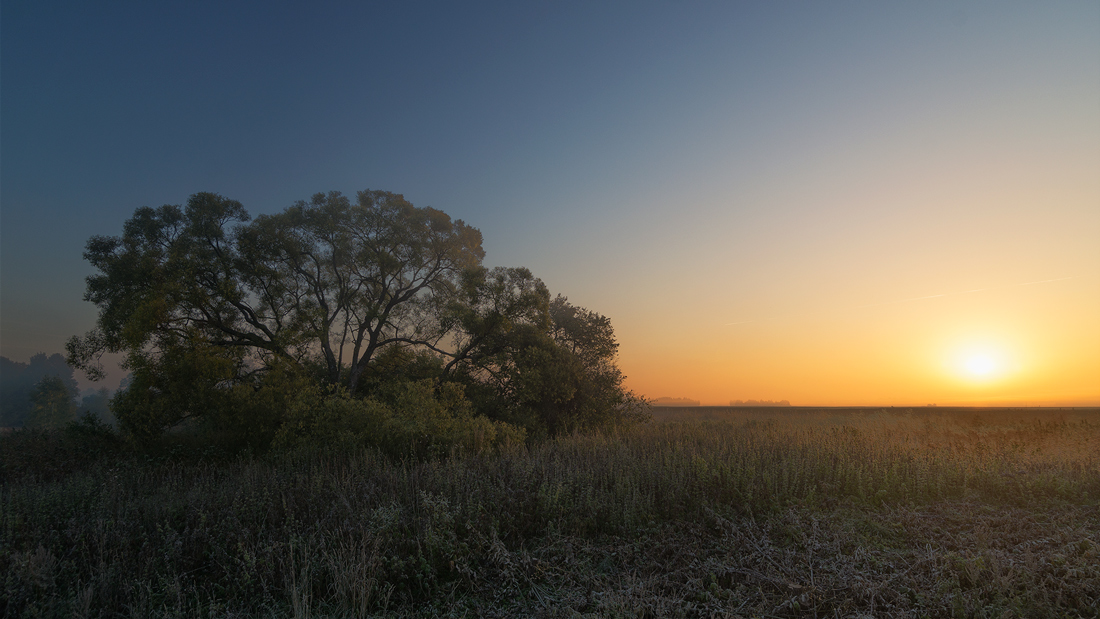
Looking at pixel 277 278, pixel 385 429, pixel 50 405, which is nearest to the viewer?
pixel 385 429

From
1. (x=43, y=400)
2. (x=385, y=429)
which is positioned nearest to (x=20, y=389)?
(x=43, y=400)

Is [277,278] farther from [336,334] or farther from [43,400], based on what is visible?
[43,400]

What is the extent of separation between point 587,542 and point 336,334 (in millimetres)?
19346

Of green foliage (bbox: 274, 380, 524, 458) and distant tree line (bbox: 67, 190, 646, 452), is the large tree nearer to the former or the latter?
distant tree line (bbox: 67, 190, 646, 452)

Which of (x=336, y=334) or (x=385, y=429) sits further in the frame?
(x=336, y=334)

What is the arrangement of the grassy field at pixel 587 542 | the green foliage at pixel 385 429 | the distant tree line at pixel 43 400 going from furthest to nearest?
the distant tree line at pixel 43 400
the green foliage at pixel 385 429
the grassy field at pixel 587 542

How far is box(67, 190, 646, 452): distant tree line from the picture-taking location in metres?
14.5

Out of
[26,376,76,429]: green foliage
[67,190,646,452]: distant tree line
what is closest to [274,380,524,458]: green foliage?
[67,190,646,452]: distant tree line

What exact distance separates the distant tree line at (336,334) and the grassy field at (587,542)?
5.12 metres

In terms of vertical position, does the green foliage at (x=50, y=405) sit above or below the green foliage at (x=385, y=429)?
below

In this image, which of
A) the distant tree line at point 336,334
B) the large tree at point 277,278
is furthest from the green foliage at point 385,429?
the large tree at point 277,278

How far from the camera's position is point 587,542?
6152 millimetres

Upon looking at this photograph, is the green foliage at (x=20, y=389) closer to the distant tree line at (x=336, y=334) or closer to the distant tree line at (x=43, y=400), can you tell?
the distant tree line at (x=43, y=400)

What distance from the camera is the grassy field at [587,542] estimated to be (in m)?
4.62
